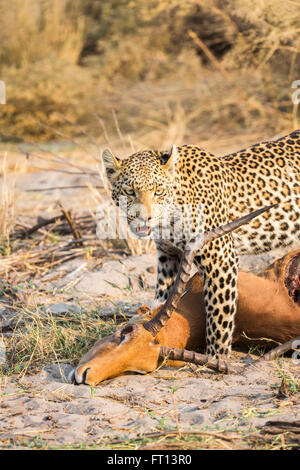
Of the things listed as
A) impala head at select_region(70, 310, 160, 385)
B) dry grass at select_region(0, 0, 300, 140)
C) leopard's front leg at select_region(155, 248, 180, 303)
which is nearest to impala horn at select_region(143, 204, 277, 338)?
impala head at select_region(70, 310, 160, 385)

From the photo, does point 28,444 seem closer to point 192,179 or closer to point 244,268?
point 192,179

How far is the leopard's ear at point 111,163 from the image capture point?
193 inches

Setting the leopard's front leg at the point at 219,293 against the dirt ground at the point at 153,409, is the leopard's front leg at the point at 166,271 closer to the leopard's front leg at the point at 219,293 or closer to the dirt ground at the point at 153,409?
the dirt ground at the point at 153,409

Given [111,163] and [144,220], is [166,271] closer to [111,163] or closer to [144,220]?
[144,220]

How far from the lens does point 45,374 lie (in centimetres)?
437

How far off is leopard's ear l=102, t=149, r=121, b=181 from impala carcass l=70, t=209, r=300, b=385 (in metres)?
0.93

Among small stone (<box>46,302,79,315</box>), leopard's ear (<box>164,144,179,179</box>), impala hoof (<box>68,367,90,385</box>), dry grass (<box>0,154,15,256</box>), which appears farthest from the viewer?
dry grass (<box>0,154,15,256</box>)

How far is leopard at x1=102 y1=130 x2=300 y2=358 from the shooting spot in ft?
15.3

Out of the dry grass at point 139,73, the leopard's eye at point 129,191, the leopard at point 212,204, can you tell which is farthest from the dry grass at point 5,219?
the dry grass at point 139,73

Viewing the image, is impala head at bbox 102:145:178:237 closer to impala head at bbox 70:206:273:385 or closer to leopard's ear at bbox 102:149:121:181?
leopard's ear at bbox 102:149:121:181

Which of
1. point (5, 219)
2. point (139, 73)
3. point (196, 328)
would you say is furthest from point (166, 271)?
point (139, 73)

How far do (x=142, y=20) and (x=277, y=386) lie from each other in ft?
34.1

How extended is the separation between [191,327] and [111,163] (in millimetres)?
1265

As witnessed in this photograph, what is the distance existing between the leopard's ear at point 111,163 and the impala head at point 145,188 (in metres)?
0.02
